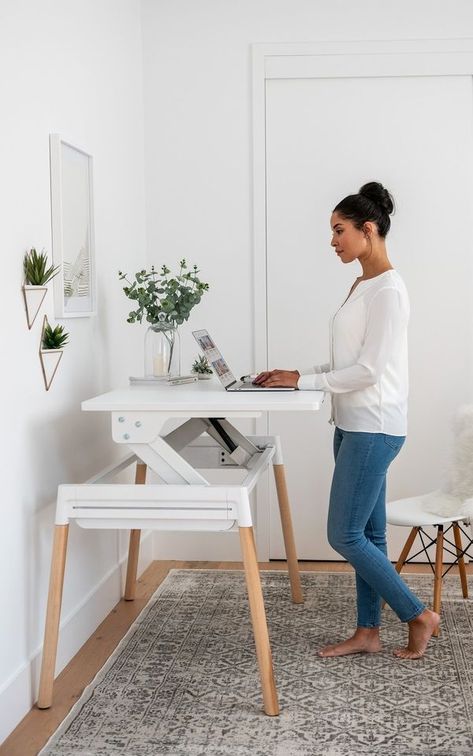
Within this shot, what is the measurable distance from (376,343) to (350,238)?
0.35 m

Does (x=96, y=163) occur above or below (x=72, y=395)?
above

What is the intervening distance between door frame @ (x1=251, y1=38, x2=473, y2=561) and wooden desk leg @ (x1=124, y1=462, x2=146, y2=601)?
2.65 ft

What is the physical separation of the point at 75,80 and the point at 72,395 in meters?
1.04

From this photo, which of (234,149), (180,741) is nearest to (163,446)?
(180,741)

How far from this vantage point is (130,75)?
382 centimetres

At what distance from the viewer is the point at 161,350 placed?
322cm

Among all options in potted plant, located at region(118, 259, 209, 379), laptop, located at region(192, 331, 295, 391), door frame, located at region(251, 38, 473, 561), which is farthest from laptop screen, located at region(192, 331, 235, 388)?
door frame, located at region(251, 38, 473, 561)

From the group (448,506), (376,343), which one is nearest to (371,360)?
(376,343)

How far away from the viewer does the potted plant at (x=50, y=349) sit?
273 centimetres

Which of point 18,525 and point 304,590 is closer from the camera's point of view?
point 18,525

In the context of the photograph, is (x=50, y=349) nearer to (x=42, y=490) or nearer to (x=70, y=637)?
(x=42, y=490)

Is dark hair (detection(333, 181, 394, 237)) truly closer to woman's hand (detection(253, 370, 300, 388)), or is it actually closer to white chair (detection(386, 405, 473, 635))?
woman's hand (detection(253, 370, 300, 388))

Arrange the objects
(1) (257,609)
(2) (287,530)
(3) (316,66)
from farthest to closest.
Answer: (3) (316,66) < (2) (287,530) < (1) (257,609)

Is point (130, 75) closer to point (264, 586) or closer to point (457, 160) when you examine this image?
point (457, 160)
